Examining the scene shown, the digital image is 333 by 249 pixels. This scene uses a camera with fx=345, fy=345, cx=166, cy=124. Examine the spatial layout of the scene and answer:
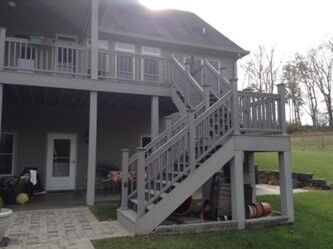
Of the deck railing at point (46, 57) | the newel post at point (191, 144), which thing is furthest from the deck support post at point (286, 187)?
the deck railing at point (46, 57)

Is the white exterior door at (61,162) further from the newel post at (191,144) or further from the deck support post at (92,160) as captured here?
the newel post at (191,144)

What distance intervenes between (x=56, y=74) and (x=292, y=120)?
33610mm

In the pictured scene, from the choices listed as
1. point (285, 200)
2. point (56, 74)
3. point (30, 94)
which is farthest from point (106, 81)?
point (285, 200)

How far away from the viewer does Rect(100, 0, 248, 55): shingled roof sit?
46.9 feet

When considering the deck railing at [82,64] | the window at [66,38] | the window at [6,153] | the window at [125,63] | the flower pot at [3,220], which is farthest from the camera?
the window at [66,38]

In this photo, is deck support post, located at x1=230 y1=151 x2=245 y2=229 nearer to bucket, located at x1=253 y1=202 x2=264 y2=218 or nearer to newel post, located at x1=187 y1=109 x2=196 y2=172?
bucket, located at x1=253 y1=202 x2=264 y2=218

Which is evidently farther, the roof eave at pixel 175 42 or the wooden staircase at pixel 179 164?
the roof eave at pixel 175 42

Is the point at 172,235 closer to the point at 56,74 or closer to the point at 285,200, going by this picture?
the point at 285,200

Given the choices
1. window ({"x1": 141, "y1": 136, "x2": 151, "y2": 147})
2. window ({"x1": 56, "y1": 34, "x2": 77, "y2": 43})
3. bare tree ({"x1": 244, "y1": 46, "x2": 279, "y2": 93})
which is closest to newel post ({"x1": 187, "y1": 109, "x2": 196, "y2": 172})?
window ({"x1": 141, "y1": 136, "x2": 151, "y2": 147})

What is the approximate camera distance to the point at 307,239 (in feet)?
20.1

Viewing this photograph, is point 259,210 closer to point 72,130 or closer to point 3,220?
point 3,220

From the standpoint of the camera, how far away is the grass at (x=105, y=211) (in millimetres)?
7653

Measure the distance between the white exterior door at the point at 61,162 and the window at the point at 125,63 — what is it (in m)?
3.01

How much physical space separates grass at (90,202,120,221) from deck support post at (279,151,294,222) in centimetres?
369
